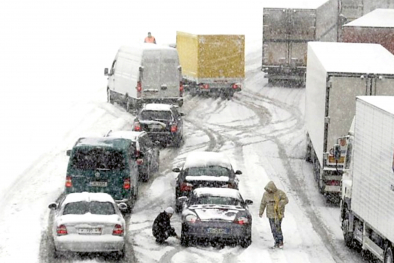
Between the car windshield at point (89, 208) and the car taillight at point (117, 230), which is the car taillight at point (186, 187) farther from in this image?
the car taillight at point (117, 230)

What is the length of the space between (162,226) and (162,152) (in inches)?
447

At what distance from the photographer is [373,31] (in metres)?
37.8

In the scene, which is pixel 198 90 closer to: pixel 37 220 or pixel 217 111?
pixel 217 111

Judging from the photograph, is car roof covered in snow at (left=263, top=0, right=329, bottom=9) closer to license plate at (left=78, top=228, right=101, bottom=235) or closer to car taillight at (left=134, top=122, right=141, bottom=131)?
car taillight at (left=134, top=122, right=141, bottom=131)

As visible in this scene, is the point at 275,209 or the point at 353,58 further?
the point at 353,58

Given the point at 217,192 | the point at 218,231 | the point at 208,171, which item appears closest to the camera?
the point at 218,231

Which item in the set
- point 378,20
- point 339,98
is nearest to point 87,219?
point 339,98

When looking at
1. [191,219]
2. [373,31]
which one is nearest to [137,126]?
[373,31]

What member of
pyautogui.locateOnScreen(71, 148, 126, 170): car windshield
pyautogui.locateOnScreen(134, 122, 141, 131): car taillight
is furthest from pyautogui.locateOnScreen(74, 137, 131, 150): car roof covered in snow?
pyautogui.locateOnScreen(134, 122, 141, 131): car taillight

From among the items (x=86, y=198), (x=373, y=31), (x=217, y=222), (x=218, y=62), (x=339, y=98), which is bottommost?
(x=217, y=222)

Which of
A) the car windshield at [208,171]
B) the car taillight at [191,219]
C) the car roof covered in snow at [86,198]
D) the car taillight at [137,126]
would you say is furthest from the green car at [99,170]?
the car taillight at [137,126]

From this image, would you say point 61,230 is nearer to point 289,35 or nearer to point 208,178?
point 208,178

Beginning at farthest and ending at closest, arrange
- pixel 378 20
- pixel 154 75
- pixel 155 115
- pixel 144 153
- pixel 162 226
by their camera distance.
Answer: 1. pixel 378 20
2. pixel 154 75
3. pixel 155 115
4. pixel 144 153
5. pixel 162 226

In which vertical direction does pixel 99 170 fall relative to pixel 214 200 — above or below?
above
